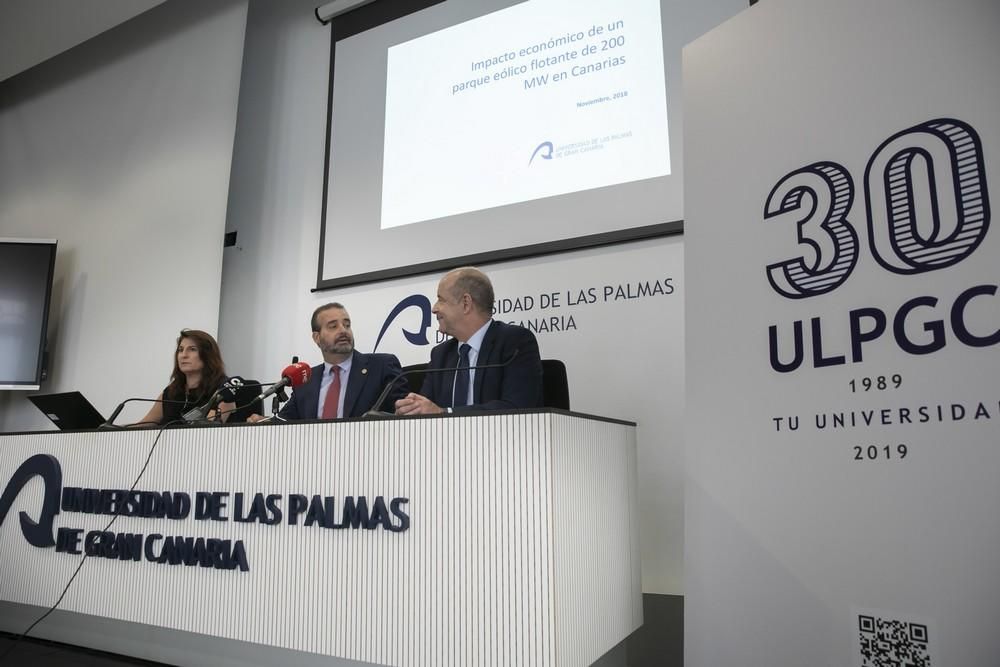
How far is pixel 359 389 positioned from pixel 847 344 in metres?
1.82

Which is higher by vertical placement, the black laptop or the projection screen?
the projection screen

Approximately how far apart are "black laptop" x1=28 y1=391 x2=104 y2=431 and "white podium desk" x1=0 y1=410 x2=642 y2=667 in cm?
18

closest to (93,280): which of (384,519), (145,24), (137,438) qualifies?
(145,24)

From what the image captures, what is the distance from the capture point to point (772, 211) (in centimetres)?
146

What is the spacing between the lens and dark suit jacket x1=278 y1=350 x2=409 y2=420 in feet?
8.38

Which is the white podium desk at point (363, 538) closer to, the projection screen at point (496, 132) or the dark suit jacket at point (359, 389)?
the dark suit jacket at point (359, 389)

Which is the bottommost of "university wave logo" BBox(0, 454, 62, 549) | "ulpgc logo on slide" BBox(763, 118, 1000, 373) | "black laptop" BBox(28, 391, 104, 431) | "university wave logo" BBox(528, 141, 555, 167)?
"university wave logo" BBox(0, 454, 62, 549)

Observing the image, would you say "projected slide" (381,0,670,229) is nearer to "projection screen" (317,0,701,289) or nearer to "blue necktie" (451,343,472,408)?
"projection screen" (317,0,701,289)

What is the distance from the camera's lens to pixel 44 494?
2266 mm

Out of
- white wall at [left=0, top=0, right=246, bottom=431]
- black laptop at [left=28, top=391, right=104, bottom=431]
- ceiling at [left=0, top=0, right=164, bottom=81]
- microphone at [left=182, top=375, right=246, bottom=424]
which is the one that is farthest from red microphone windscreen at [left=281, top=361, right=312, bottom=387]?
ceiling at [left=0, top=0, right=164, bottom=81]

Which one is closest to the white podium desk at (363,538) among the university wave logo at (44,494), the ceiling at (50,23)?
the university wave logo at (44,494)

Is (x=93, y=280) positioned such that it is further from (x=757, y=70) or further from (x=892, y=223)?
(x=892, y=223)

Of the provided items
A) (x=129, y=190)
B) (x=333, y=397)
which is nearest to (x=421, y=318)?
(x=333, y=397)

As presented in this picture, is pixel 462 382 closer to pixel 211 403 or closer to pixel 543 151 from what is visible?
pixel 211 403
